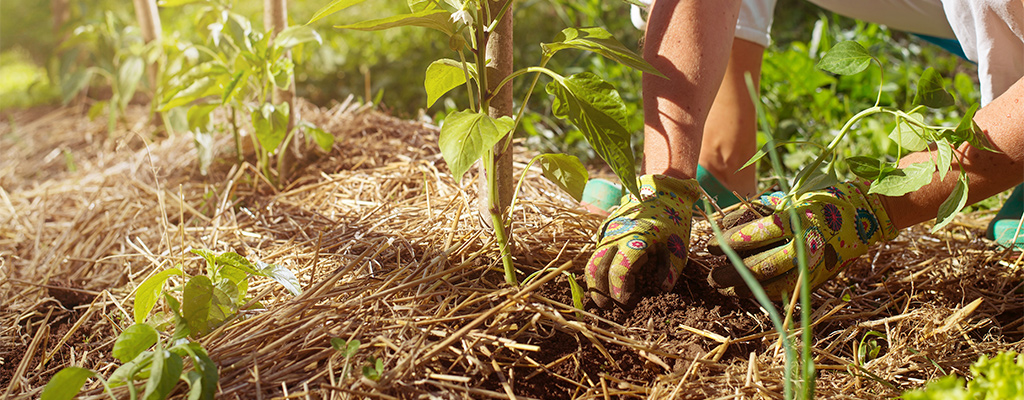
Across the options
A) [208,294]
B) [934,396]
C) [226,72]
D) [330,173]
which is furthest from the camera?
[330,173]

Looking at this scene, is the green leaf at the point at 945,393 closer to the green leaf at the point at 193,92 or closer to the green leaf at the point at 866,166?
the green leaf at the point at 866,166

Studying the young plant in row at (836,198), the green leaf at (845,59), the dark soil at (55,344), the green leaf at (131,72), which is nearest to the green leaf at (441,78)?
the young plant in row at (836,198)

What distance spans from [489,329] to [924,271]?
2.88 ft

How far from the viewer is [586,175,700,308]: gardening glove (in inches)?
36.8

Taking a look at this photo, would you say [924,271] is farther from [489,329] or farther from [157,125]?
[157,125]

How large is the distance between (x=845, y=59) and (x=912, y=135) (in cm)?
16

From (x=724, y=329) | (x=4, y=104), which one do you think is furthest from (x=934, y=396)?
(x=4, y=104)

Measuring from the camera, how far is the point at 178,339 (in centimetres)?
86

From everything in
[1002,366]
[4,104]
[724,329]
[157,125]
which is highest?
[1002,366]

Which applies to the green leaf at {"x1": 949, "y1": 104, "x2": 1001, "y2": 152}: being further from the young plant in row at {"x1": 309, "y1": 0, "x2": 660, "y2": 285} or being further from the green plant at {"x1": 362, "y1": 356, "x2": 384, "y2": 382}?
the green plant at {"x1": 362, "y1": 356, "x2": 384, "y2": 382}

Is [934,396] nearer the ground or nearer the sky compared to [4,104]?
nearer the sky

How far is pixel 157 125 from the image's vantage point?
229 centimetres

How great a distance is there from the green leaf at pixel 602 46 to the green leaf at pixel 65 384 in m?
0.73

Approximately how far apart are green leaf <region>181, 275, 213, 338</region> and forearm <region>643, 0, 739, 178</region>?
750mm
